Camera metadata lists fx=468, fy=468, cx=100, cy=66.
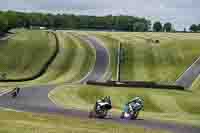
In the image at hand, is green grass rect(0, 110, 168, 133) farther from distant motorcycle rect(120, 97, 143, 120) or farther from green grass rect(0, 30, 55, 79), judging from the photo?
green grass rect(0, 30, 55, 79)

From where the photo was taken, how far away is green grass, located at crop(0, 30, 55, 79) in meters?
99.4

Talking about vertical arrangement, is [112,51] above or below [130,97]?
above

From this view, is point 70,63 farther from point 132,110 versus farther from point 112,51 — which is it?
point 132,110

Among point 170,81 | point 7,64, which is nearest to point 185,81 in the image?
point 170,81

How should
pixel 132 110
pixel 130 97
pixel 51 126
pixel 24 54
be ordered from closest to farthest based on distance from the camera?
pixel 51 126
pixel 132 110
pixel 130 97
pixel 24 54

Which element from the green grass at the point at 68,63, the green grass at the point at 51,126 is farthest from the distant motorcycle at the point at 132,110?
the green grass at the point at 68,63

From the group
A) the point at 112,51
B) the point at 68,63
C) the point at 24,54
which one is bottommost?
the point at 68,63

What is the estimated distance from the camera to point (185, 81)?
89750 mm

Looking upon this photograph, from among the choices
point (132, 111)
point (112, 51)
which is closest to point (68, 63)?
point (112, 51)

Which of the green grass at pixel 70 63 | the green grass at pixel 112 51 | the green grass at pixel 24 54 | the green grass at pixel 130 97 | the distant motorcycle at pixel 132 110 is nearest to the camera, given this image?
the distant motorcycle at pixel 132 110

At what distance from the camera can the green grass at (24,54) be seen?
99.4 m

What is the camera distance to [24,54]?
374 feet

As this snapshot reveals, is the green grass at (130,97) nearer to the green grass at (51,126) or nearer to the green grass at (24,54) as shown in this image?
the green grass at (51,126)

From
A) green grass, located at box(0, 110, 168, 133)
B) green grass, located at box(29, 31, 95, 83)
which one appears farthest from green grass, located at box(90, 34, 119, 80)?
green grass, located at box(0, 110, 168, 133)
